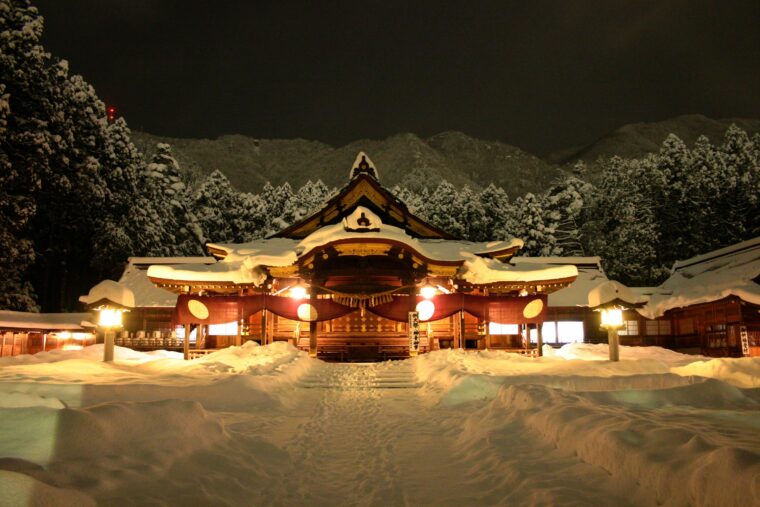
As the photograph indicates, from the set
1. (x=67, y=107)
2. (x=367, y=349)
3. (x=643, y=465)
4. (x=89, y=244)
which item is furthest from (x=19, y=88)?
(x=643, y=465)

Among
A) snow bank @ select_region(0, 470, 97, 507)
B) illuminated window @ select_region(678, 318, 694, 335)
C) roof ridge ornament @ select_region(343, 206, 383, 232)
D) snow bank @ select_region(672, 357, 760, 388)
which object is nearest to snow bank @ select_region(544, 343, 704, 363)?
illuminated window @ select_region(678, 318, 694, 335)

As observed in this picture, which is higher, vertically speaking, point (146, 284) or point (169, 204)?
point (169, 204)

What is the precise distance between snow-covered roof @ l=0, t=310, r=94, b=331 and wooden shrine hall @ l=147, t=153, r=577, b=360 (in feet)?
26.5

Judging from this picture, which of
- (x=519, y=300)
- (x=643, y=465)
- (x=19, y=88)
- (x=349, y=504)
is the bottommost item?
(x=349, y=504)

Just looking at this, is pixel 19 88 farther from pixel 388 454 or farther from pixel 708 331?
pixel 708 331

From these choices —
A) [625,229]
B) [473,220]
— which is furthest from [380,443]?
[473,220]

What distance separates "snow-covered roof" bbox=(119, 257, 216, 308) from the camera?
27906 mm

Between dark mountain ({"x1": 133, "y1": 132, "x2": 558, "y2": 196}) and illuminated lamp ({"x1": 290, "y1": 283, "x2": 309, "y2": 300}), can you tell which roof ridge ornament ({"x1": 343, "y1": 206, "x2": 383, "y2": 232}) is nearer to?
illuminated lamp ({"x1": 290, "y1": 283, "x2": 309, "y2": 300})

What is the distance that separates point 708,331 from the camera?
26172 millimetres

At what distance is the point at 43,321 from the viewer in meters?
24.5

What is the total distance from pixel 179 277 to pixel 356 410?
38.0ft

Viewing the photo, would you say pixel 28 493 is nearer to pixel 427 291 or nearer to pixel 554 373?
pixel 554 373

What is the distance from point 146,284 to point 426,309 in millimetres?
17798

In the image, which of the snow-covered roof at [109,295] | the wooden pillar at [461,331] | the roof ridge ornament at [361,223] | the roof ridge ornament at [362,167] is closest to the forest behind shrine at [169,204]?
the snow-covered roof at [109,295]
